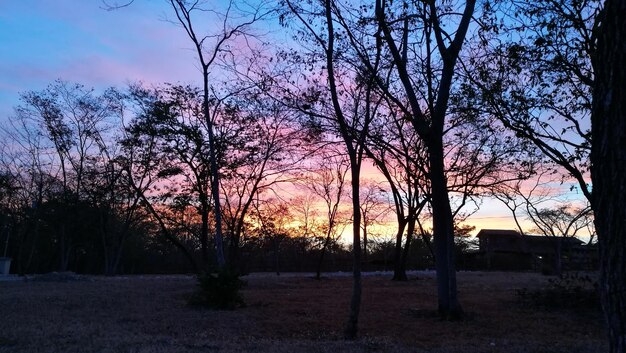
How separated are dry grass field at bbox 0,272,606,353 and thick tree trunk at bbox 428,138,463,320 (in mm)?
513

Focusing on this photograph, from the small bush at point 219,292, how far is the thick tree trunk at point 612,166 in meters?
11.6

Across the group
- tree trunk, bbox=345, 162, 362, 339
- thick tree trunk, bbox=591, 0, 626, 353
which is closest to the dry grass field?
tree trunk, bbox=345, 162, 362, 339

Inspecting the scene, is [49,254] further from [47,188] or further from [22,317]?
[22,317]

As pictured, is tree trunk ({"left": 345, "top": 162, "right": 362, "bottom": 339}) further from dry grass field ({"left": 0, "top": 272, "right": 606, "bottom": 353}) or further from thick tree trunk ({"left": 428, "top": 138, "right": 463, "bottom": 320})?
thick tree trunk ({"left": 428, "top": 138, "right": 463, "bottom": 320})

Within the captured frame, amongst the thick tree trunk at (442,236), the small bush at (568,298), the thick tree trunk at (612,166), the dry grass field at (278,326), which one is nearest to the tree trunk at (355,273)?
the dry grass field at (278,326)

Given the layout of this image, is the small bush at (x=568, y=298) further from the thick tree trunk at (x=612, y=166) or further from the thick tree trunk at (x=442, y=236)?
the thick tree trunk at (x=612, y=166)

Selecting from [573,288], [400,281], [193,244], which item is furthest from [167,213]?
[573,288]

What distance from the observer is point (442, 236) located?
12.2 m

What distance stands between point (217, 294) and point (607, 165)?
11.9 metres

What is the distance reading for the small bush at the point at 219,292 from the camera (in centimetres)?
1379

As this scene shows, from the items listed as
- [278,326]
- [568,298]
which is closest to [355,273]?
[278,326]

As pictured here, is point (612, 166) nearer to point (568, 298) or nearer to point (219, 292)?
point (219, 292)

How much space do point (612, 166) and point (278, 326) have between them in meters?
8.68

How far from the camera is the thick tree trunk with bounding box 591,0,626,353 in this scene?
2.92m
